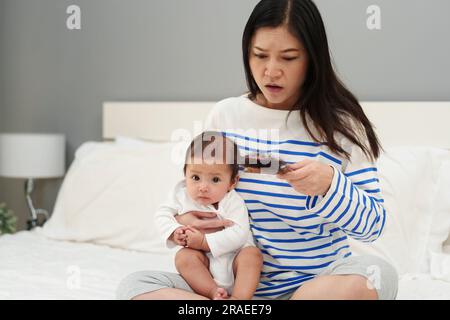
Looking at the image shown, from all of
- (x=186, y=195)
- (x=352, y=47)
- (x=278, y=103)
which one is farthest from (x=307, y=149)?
(x=352, y=47)

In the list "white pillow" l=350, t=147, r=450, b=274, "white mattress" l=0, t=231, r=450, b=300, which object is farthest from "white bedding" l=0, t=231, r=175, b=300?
"white pillow" l=350, t=147, r=450, b=274

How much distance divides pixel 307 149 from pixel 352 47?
1.06 meters

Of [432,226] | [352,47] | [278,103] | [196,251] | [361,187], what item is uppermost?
[352,47]

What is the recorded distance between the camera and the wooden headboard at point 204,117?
1831mm

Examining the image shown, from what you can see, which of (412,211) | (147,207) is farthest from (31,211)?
(412,211)

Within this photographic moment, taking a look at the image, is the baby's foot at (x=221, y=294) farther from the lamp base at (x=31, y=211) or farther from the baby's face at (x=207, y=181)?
the lamp base at (x=31, y=211)

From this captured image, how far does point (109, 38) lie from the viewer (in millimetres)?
2451

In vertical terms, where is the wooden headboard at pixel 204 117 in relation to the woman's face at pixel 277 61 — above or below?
below

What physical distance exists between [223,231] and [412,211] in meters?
0.86

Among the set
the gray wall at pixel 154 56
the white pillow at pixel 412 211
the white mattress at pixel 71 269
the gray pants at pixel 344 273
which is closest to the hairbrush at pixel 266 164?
the gray pants at pixel 344 273

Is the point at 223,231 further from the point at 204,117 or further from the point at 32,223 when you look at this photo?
the point at 32,223
